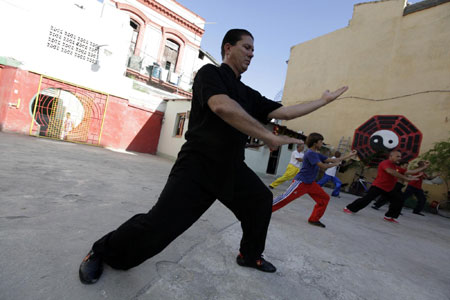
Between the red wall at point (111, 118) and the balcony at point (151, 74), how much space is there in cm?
250

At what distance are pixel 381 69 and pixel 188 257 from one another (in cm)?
1527

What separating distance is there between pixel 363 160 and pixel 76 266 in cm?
1335

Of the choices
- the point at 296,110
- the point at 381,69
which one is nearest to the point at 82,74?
the point at 296,110

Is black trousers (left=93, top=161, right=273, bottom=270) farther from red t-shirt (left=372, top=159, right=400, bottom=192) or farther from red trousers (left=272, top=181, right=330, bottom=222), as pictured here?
red t-shirt (left=372, top=159, right=400, bottom=192)

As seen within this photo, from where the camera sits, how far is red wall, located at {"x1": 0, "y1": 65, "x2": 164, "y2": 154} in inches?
350

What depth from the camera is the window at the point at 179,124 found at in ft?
40.2

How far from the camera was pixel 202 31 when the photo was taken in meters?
17.1

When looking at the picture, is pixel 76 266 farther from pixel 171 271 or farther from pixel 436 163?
pixel 436 163

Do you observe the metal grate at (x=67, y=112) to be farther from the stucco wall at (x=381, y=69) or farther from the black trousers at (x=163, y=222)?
the stucco wall at (x=381, y=69)

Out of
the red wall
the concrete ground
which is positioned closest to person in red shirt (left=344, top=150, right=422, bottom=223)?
the concrete ground

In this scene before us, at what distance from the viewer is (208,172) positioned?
5.01 ft

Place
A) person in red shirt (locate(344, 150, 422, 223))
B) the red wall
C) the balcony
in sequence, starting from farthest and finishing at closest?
the balcony < the red wall < person in red shirt (locate(344, 150, 422, 223))

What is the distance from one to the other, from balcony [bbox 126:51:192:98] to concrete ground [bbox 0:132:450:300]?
11.2m

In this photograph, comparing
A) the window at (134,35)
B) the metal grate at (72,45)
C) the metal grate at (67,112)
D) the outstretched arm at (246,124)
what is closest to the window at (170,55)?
the window at (134,35)
